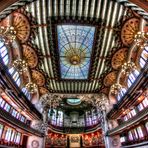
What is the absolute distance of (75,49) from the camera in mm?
19391

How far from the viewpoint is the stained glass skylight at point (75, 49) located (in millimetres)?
16828

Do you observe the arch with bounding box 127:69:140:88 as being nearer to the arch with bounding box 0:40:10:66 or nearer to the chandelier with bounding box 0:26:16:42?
the chandelier with bounding box 0:26:16:42

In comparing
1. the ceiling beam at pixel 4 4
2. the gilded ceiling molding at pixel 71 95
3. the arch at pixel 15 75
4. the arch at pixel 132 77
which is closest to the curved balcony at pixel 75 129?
the gilded ceiling molding at pixel 71 95

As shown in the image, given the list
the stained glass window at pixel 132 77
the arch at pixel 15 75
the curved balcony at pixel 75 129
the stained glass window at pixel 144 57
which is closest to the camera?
the stained glass window at pixel 144 57

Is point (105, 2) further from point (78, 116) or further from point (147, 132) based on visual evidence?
point (78, 116)

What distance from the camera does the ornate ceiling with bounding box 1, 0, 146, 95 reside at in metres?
14.2

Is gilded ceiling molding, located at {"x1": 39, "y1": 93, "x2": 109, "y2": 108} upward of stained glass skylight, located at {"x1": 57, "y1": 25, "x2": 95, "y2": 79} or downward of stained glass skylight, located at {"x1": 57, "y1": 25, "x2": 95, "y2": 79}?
downward

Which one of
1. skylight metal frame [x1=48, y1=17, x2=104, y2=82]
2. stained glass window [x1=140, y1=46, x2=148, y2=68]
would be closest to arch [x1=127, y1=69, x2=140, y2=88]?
stained glass window [x1=140, y1=46, x2=148, y2=68]

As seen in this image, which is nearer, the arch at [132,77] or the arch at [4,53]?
the arch at [4,53]

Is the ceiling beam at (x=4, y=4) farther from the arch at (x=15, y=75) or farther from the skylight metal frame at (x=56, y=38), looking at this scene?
the arch at (x=15, y=75)

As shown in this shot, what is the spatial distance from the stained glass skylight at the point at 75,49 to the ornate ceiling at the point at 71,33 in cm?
15

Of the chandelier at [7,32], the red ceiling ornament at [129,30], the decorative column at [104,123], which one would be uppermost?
the red ceiling ornament at [129,30]

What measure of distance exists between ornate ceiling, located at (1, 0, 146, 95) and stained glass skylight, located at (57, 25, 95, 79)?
150mm

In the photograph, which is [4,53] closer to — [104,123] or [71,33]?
[71,33]
